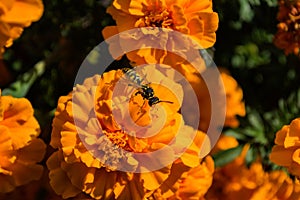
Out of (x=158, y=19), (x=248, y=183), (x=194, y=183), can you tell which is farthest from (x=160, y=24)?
(x=248, y=183)

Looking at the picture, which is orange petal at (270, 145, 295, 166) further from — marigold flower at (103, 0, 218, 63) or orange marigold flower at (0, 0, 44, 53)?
orange marigold flower at (0, 0, 44, 53)

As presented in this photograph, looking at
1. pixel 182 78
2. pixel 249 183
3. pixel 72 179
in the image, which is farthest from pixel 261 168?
pixel 72 179

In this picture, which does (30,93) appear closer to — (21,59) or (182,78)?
(21,59)

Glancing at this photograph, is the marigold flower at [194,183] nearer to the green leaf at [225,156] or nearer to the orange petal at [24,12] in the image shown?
the green leaf at [225,156]

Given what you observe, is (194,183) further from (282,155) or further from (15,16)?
(15,16)

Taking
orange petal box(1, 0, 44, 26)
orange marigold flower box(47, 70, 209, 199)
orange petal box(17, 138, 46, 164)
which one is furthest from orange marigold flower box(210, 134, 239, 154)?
orange petal box(1, 0, 44, 26)

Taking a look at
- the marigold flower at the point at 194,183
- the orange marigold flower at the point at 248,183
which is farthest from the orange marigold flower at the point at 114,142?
the orange marigold flower at the point at 248,183
